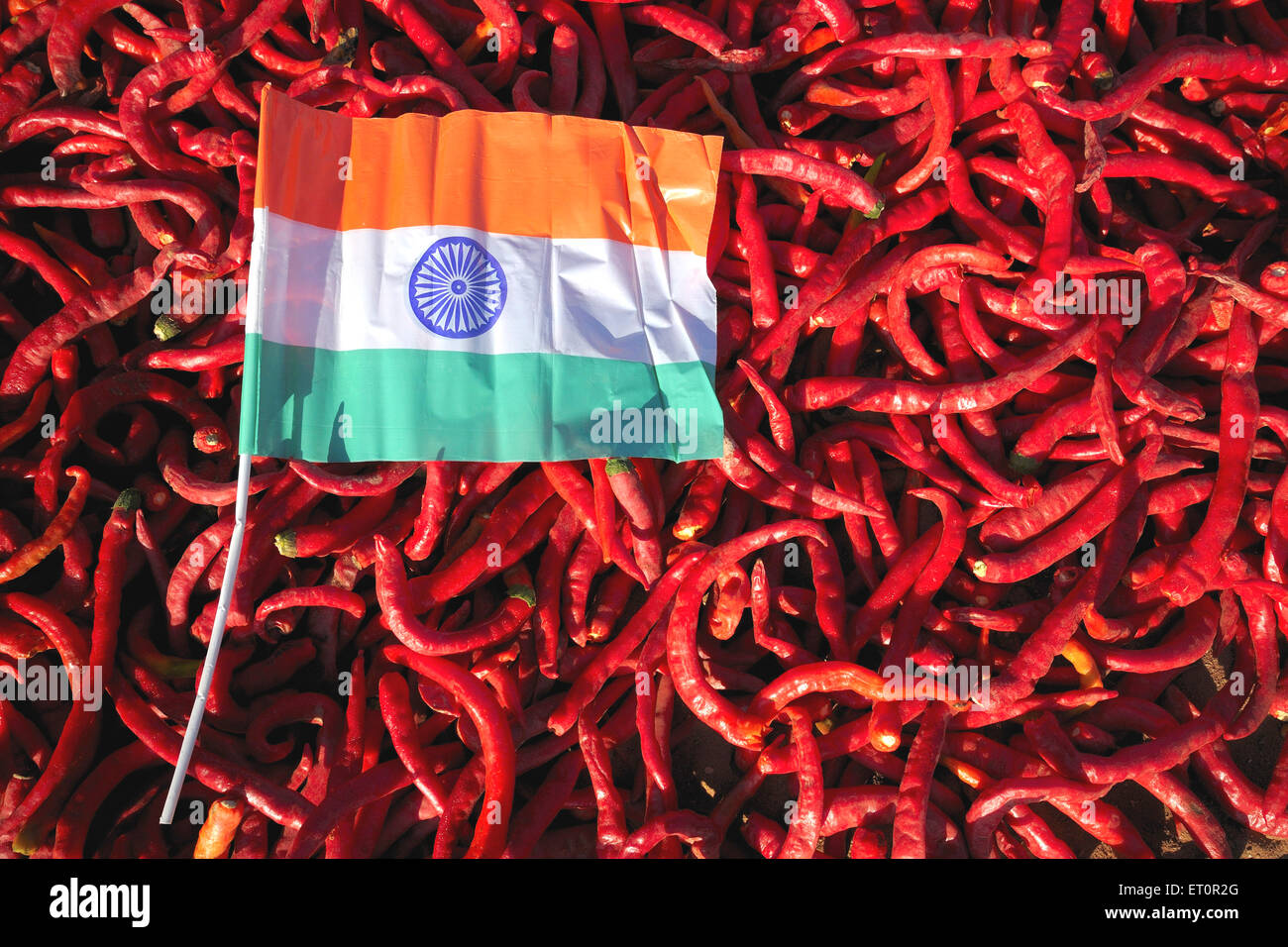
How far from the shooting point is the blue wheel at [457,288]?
3.87 meters

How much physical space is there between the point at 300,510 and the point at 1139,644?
4.35 m

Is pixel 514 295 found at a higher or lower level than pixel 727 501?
higher

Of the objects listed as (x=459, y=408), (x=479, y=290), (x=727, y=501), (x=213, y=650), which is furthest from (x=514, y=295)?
(x=213, y=650)

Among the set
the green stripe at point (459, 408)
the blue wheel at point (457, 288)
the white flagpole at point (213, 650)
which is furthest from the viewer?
the blue wheel at point (457, 288)

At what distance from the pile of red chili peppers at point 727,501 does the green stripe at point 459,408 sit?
208 mm

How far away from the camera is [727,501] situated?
14.5 ft

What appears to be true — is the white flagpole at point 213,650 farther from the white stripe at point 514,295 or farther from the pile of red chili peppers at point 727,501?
the white stripe at point 514,295

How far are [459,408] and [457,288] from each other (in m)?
0.55

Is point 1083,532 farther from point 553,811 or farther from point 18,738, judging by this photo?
point 18,738

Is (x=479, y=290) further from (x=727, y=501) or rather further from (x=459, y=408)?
(x=727, y=501)

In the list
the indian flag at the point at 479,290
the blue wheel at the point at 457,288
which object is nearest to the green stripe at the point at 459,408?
the indian flag at the point at 479,290

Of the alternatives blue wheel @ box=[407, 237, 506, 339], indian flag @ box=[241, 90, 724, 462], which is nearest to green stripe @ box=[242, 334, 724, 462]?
indian flag @ box=[241, 90, 724, 462]

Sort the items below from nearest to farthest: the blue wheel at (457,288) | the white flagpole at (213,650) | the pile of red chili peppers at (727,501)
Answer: the white flagpole at (213,650) → the blue wheel at (457,288) → the pile of red chili peppers at (727,501)

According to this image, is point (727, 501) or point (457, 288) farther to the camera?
point (727, 501)
